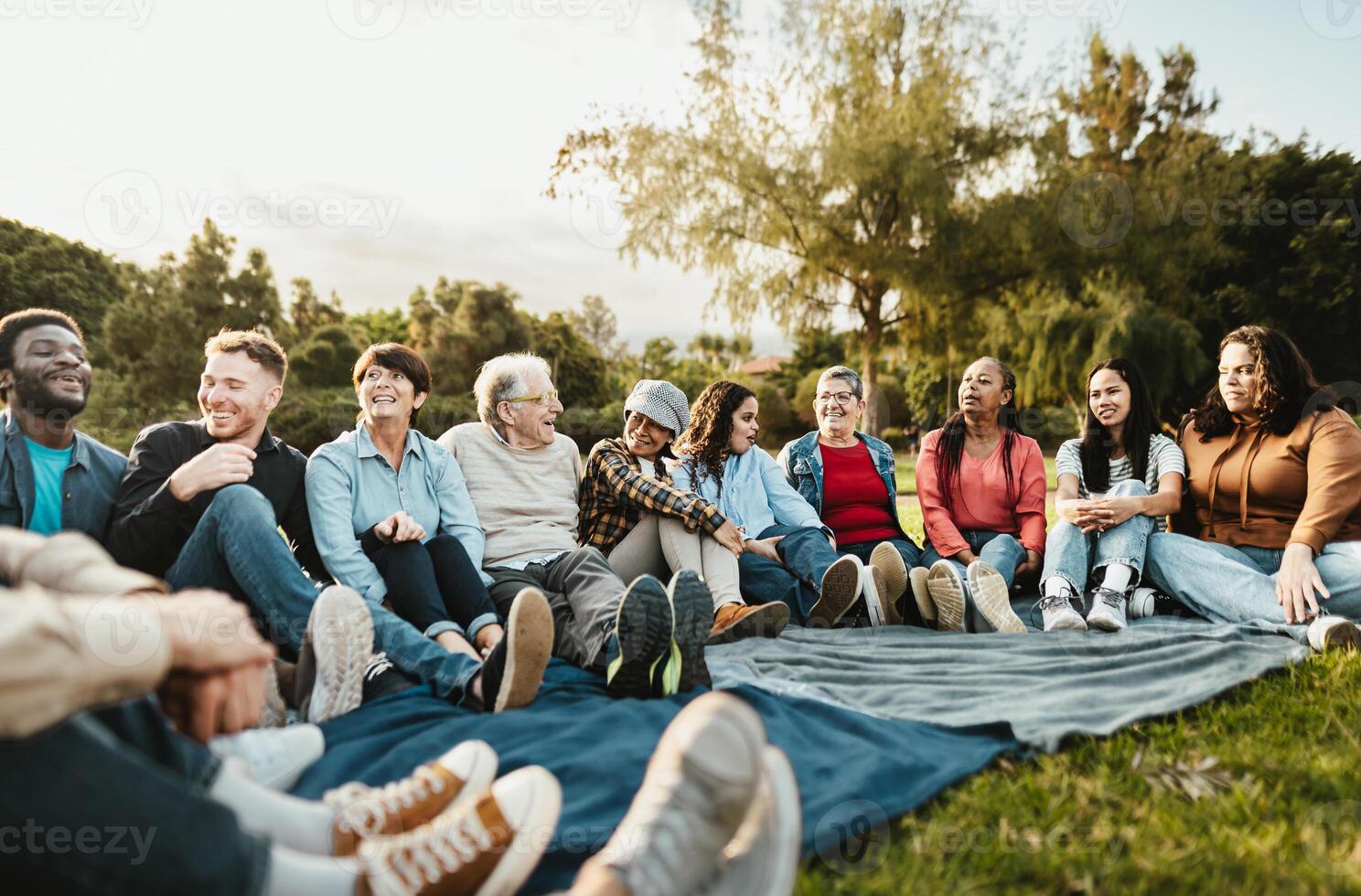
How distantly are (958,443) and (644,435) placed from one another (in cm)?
178

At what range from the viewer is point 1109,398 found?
13.4ft

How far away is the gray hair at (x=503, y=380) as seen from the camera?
3.69 metres

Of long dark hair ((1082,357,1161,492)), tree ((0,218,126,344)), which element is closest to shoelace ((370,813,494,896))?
long dark hair ((1082,357,1161,492))

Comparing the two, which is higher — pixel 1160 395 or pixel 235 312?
pixel 235 312

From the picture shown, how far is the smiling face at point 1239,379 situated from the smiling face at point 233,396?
4.18 meters

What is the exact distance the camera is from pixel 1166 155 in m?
20.1

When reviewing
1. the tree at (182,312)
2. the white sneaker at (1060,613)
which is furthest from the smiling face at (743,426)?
the tree at (182,312)

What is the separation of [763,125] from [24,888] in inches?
673

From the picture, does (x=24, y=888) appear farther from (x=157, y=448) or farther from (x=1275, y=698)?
(x=1275, y=698)

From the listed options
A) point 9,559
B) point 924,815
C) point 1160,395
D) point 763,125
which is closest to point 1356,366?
point 1160,395

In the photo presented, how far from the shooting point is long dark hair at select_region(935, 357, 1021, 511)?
14.3 feet

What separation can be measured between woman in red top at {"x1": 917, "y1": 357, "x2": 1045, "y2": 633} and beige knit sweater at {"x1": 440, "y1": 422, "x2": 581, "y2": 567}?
74.3 inches

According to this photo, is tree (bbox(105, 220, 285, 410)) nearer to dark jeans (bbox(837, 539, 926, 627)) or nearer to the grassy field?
dark jeans (bbox(837, 539, 926, 627))

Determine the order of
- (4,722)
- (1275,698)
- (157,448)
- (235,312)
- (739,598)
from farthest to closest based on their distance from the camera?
(235,312)
(739,598)
(157,448)
(1275,698)
(4,722)
